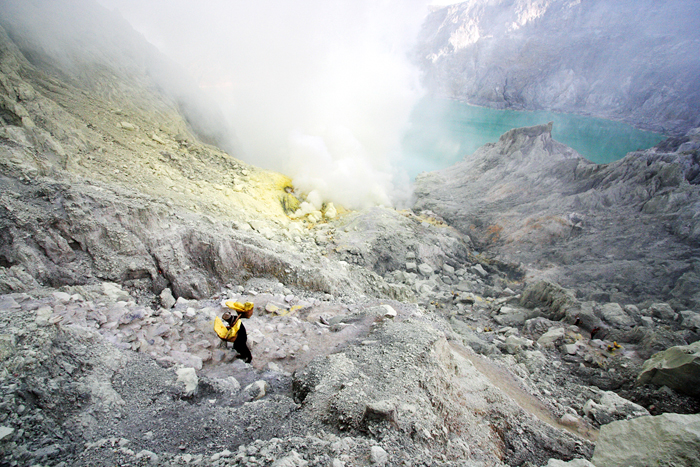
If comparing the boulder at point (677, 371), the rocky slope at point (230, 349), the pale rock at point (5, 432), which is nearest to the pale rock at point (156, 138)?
the rocky slope at point (230, 349)

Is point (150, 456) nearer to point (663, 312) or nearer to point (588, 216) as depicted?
point (663, 312)

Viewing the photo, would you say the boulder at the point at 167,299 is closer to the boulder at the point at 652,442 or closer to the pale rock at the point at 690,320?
the boulder at the point at 652,442

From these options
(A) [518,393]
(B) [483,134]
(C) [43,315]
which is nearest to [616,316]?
(A) [518,393]

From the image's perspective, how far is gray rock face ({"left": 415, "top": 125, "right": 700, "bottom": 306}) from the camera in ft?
33.5

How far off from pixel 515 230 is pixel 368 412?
13.6 metres

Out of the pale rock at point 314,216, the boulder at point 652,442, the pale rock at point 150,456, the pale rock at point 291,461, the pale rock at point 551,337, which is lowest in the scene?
the pale rock at point 150,456

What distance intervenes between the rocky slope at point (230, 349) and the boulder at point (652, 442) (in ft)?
0.06

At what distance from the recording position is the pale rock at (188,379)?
313 centimetres

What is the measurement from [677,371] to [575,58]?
7537 cm

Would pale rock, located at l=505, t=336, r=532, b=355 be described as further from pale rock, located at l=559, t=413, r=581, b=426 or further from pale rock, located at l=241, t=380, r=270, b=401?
pale rock, located at l=241, t=380, r=270, b=401

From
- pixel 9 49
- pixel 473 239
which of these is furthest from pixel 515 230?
pixel 9 49

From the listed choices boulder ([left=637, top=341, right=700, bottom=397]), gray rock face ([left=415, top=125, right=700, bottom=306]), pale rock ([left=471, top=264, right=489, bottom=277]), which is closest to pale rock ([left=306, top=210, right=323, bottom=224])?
pale rock ([left=471, top=264, right=489, bottom=277])

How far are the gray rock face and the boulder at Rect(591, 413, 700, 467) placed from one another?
8261 mm

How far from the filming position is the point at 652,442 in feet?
8.64
